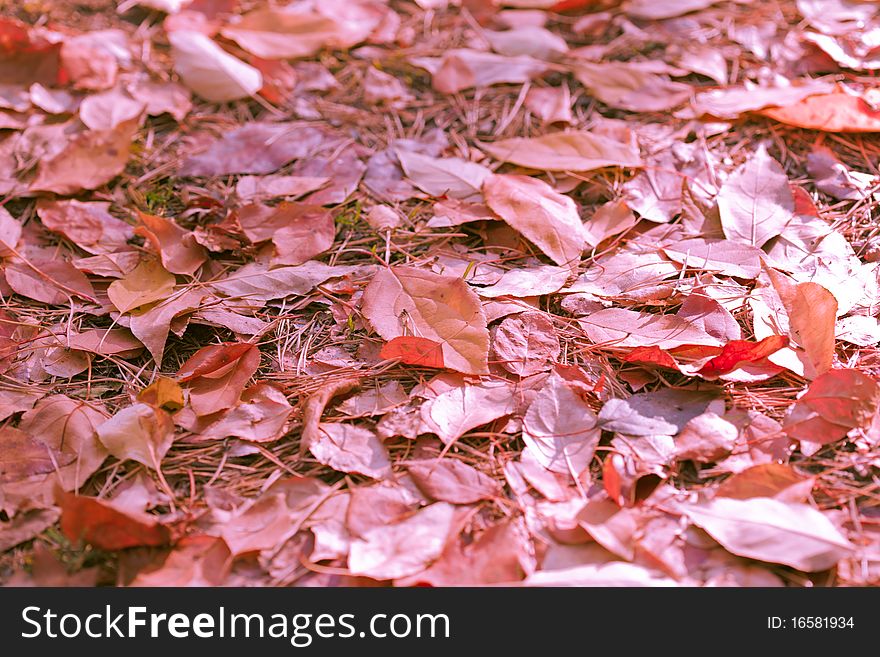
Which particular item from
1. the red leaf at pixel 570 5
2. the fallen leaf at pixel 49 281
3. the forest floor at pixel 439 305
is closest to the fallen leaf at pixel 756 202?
the forest floor at pixel 439 305

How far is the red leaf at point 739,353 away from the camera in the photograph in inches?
49.1

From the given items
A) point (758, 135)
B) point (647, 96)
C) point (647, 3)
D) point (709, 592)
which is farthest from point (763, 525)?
point (647, 3)

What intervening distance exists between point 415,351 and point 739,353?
1.68 feet

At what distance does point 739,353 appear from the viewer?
1251 mm

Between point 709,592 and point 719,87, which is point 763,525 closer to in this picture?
point 709,592

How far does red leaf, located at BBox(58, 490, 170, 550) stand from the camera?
3.42ft

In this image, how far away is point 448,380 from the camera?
128cm

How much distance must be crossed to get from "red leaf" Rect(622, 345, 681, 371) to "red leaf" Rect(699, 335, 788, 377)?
5 cm

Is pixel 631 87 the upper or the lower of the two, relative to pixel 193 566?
upper

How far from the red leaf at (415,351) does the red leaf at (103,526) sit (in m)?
0.43

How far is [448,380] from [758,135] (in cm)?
102

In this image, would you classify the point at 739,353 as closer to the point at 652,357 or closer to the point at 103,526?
the point at 652,357

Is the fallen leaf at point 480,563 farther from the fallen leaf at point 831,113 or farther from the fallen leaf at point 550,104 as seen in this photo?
the fallen leaf at point 831,113

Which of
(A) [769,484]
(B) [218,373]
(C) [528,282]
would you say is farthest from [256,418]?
(A) [769,484]
